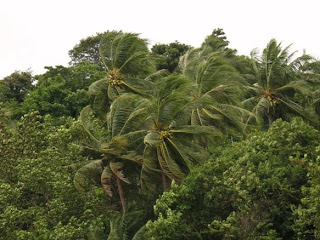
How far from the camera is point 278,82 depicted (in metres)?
24.3

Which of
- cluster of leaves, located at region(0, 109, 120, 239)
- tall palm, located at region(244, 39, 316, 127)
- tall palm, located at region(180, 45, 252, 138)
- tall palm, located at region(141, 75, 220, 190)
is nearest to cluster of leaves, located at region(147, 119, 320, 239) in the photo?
tall palm, located at region(141, 75, 220, 190)

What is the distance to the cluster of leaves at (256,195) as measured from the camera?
40.0ft

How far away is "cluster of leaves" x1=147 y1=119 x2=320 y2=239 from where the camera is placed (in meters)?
12.2

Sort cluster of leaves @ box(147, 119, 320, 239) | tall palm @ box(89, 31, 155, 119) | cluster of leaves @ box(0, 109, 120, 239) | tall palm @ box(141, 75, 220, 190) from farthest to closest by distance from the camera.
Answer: tall palm @ box(89, 31, 155, 119) → tall palm @ box(141, 75, 220, 190) → cluster of leaves @ box(0, 109, 120, 239) → cluster of leaves @ box(147, 119, 320, 239)

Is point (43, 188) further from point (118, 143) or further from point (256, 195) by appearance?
point (256, 195)

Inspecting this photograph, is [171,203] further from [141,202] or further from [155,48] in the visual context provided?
[155,48]

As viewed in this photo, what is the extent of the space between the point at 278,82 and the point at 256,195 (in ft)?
43.1

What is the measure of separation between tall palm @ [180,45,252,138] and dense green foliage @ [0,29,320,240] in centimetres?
5

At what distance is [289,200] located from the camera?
506 inches

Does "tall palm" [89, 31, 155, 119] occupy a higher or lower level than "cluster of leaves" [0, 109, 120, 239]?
higher

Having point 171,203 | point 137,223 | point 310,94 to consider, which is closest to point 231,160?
point 171,203

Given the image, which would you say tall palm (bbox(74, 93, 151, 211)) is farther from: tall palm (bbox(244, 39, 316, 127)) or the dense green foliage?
tall palm (bbox(244, 39, 316, 127))

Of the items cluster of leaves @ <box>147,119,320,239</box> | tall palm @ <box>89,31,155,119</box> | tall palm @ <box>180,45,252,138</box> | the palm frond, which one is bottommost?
cluster of leaves @ <box>147,119,320,239</box>

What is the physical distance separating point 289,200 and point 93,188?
27.5 ft
